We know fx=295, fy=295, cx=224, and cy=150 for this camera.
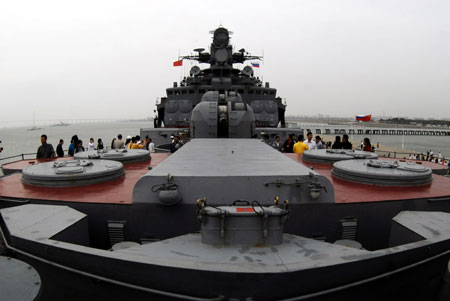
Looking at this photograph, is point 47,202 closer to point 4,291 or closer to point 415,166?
point 4,291

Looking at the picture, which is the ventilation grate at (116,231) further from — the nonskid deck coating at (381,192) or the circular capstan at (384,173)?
the circular capstan at (384,173)

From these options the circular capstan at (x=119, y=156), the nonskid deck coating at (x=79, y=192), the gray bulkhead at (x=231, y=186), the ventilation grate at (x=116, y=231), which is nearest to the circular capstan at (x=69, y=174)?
the nonskid deck coating at (x=79, y=192)

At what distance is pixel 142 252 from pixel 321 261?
5.13 ft

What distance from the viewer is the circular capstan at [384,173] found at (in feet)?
17.0

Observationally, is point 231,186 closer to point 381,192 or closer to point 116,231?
point 116,231

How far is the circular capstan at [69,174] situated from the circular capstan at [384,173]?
4505 millimetres

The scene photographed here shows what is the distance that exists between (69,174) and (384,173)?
219 inches

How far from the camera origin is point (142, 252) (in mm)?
2703

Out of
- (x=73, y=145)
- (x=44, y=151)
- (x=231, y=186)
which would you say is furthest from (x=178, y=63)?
(x=231, y=186)

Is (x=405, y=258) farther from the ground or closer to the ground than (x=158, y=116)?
closer to the ground

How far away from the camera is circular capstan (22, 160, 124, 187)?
5.10 m

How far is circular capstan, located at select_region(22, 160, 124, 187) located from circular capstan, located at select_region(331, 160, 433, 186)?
14.8ft

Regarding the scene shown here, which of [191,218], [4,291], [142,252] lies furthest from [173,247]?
[4,291]

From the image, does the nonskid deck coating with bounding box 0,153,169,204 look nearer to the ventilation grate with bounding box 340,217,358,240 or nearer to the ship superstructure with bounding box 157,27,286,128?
the ventilation grate with bounding box 340,217,358,240
